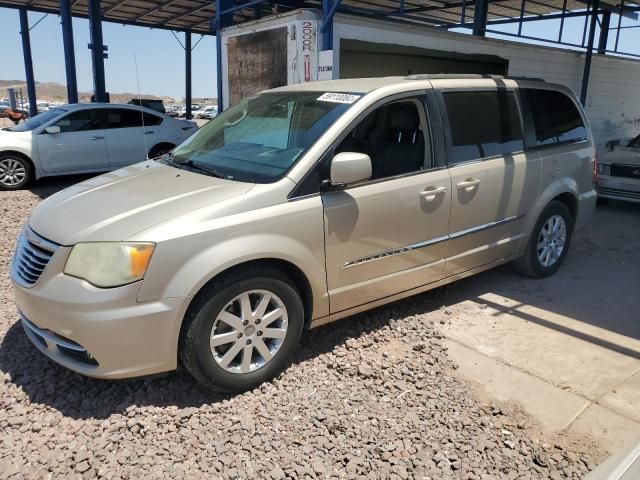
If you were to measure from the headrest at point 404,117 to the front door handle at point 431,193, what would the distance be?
462 millimetres

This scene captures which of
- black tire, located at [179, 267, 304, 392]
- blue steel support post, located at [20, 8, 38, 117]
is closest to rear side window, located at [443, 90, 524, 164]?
black tire, located at [179, 267, 304, 392]

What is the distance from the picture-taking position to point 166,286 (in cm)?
280

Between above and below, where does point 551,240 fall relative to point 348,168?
below

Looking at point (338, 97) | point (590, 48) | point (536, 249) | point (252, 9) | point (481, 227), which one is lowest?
point (536, 249)

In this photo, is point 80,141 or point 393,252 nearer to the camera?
point 393,252

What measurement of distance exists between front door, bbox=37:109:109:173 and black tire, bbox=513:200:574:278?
26.3 ft

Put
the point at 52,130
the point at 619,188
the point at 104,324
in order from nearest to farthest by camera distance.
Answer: the point at 104,324 < the point at 619,188 < the point at 52,130

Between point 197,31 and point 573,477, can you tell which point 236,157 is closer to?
point 573,477

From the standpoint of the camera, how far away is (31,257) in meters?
3.08

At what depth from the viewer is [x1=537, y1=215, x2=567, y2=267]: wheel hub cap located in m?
5.02

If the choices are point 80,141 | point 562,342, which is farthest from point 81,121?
point 562,342

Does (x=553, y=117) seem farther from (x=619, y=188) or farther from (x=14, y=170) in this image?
(x=14, y=170)

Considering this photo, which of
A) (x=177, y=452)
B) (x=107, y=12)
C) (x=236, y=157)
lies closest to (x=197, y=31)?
(x=107, y=12)

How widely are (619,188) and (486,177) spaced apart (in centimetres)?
508
